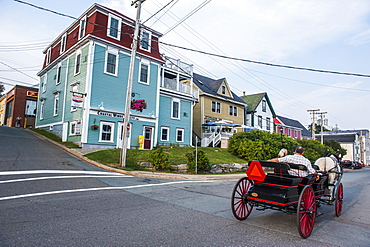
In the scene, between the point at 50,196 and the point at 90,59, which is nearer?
the point at 50,196

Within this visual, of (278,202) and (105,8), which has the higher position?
(105,8)

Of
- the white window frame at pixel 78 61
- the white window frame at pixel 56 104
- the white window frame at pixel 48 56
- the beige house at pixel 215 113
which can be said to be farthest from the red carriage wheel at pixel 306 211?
the white window frame at pixel 48 56

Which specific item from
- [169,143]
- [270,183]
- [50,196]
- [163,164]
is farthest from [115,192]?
[169,143]

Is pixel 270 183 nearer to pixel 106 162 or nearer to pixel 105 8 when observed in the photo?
pixel 106 162

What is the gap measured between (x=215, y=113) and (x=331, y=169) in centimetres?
2653

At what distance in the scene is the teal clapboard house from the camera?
780 inches

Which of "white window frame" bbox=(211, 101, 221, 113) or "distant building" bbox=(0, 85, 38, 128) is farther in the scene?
"distant building" bbox=(0, 85, 38, 128)

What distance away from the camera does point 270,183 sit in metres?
5.12

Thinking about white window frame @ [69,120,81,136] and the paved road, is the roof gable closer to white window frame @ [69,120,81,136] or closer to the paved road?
white window frame @ [69,120,81,136]

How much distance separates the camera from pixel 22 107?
35.6 m

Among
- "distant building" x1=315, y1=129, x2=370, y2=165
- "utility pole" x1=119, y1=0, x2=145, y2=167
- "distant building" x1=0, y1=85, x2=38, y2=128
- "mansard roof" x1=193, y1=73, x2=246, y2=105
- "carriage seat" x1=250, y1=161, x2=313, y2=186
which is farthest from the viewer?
"distant building" x1=315, y1=129, x2=370, y2=165

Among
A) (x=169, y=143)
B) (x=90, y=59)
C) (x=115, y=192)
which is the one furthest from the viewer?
(x=169, y=143)

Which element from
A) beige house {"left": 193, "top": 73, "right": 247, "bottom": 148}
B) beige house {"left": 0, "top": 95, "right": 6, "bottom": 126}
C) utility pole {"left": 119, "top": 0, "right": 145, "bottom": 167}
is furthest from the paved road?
beige house {"left": 0, "top": 95, "right": 6, "bottom": 126}

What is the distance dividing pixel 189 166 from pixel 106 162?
198 inches
